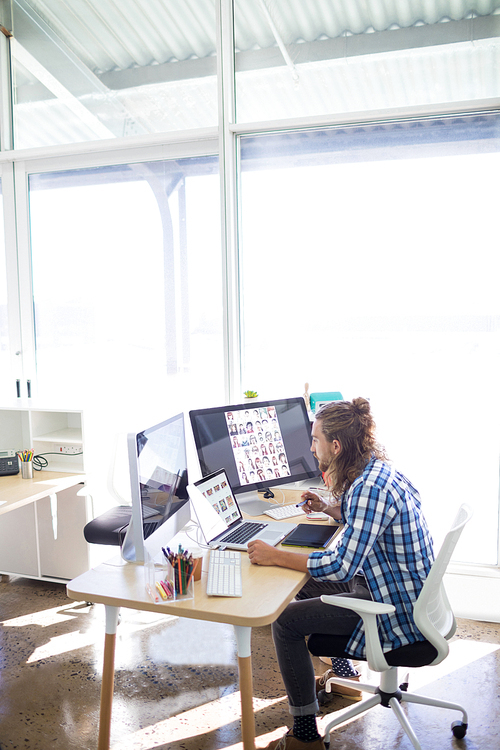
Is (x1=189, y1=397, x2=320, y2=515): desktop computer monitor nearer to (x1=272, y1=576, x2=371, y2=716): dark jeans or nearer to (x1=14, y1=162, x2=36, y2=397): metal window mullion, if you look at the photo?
(x1=272, y1=576, x2=371, y2=716): dark jeans

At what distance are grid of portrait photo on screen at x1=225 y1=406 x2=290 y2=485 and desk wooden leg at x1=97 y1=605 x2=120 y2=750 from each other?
782 mm

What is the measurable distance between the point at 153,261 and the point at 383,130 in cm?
146

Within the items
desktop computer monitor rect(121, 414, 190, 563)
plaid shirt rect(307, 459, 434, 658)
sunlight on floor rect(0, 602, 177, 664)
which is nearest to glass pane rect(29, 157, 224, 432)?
sunlight on floor rect(0, 602, 177, 664)

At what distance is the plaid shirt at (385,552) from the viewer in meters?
1.74

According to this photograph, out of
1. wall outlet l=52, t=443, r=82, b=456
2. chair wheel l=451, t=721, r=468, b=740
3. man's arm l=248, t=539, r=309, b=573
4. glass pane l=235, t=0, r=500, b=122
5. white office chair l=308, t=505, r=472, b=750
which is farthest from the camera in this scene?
wall outlet l=52, t=443, r=82, b=456

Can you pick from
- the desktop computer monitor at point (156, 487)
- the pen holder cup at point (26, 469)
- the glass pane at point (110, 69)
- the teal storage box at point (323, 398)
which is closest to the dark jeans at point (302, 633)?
the desktop computer monitor at point (156, 487)

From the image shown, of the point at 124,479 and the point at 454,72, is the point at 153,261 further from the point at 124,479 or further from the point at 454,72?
the point at 454,72

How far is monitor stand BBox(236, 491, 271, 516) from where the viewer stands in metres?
2.44

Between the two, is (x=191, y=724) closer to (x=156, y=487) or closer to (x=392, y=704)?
(x=392, y=704)

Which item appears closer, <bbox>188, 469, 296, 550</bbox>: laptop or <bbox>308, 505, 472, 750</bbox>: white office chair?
<bbox>308, 505, 472, 750</bbox>: white office chair

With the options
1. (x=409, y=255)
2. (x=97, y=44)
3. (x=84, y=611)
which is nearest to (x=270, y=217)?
(x=409, y=255)

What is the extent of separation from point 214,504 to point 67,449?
1479 mm

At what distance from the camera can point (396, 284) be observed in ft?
10.4

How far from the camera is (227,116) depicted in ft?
10.6
